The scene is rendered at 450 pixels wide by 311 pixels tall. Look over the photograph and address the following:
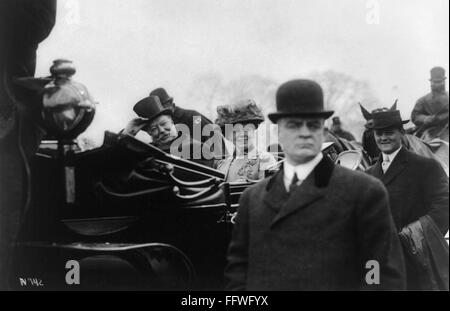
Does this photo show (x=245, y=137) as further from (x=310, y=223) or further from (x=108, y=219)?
(x=310, y=223)

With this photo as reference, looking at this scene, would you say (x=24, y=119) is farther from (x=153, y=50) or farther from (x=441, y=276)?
(x=441, y=276)

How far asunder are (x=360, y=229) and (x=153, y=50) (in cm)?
197

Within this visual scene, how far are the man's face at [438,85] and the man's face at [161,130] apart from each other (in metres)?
1.63

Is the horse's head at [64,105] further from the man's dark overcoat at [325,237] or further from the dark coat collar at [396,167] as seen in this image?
the dark coat collar at [396,167]

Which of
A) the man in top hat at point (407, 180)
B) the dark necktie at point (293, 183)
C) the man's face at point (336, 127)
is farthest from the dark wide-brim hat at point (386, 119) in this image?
the man's face at point (336, 127)

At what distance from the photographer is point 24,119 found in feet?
9.09

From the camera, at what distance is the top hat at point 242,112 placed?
4102mm

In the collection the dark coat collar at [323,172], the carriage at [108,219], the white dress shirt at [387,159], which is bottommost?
the carriage at [108,219]

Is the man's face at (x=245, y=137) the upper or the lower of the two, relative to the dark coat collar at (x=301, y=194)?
upper

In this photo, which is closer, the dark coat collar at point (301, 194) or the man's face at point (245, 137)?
the dark coat collar at point (301, 194)

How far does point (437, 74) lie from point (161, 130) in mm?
1753

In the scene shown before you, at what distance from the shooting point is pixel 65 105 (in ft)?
8.64

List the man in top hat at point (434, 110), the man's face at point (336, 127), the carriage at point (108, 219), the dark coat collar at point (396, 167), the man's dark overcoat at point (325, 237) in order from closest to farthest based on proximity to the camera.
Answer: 1. the man's dark overcoat at point (325, 237)
2. the carriage at point (108, 219)
3. the dark coat collar at point (396, 167)
4. the man in top hat at point (434, 110)
5. the man's face at point (336, 127)

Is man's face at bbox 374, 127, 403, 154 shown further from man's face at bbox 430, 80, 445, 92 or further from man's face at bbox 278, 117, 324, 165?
man's face at bbox 278, 117, 324, 165
